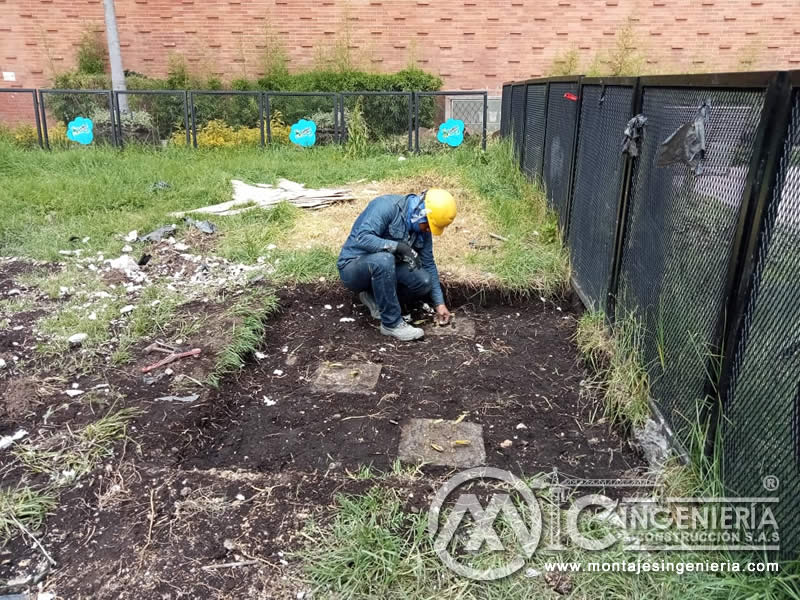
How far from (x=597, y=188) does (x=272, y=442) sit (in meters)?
2.83

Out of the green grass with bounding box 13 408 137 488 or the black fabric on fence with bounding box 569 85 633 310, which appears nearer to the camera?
the green grass with bounding box 13 408 137 488

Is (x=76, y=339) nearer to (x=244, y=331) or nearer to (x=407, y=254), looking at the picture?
(x=244, y=331)

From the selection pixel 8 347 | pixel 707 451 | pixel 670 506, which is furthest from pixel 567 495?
pixel 8 347

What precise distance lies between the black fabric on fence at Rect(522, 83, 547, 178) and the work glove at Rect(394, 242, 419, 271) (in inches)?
111

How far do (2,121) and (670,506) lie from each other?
16.4 metres

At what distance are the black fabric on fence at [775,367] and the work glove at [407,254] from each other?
8.44 ft

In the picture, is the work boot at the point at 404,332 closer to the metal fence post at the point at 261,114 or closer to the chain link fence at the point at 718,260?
the chain link fence at the point at 718,260

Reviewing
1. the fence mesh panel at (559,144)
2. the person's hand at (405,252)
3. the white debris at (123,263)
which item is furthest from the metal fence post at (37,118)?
the person's hand at (405,252)

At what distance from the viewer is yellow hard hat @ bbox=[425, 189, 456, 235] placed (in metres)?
4.14

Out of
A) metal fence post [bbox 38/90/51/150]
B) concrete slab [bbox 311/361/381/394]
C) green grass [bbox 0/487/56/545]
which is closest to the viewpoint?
green grass [bbox 0/487/56/545]

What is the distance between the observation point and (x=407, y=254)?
444 centimetres

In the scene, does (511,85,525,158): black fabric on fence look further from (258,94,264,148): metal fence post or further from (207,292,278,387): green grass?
(258,94,264,148): metal fence post

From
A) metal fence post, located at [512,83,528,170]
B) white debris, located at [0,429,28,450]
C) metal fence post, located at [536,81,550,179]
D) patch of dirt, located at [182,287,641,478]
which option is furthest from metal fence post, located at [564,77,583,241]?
white debris, located at [0,429,28,450]

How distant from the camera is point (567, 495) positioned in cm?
265
